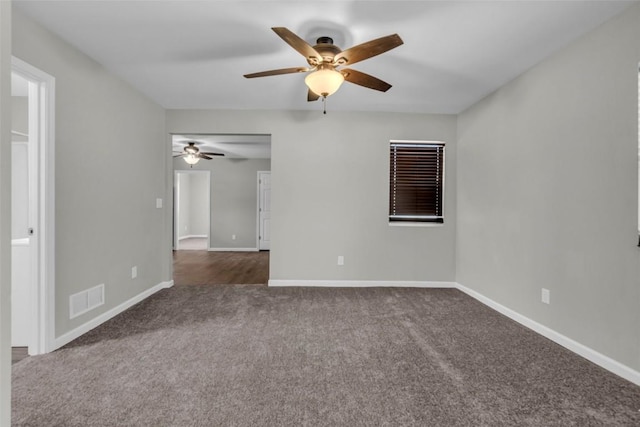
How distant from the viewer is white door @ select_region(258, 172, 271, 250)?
8.12 metres

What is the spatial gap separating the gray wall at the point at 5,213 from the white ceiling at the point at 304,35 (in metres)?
1.31

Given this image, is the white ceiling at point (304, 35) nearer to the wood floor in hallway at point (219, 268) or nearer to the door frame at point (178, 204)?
the wood floor in hallway at point (219, 268)

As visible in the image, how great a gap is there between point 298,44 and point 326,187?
94.0 inches

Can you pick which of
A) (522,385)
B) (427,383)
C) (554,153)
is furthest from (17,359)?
(554,153)

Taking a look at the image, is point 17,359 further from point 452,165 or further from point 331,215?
point 452,165

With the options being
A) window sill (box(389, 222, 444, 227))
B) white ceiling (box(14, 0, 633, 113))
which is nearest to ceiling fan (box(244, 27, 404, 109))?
white ceiling (box(14, 0, 633, 113))

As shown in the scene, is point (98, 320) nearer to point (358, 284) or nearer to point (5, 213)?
point (5, 213)

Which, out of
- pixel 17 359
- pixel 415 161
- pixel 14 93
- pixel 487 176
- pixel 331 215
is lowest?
pixel 17 359

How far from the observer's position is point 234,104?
410 cm

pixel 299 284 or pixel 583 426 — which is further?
pixel 299 284

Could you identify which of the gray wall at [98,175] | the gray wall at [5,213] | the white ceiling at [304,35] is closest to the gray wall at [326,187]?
the white ceiling at [304,35]

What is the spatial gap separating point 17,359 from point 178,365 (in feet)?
3.89

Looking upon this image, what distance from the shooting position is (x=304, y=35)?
96.3 inches

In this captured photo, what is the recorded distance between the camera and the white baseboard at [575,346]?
2.07m
